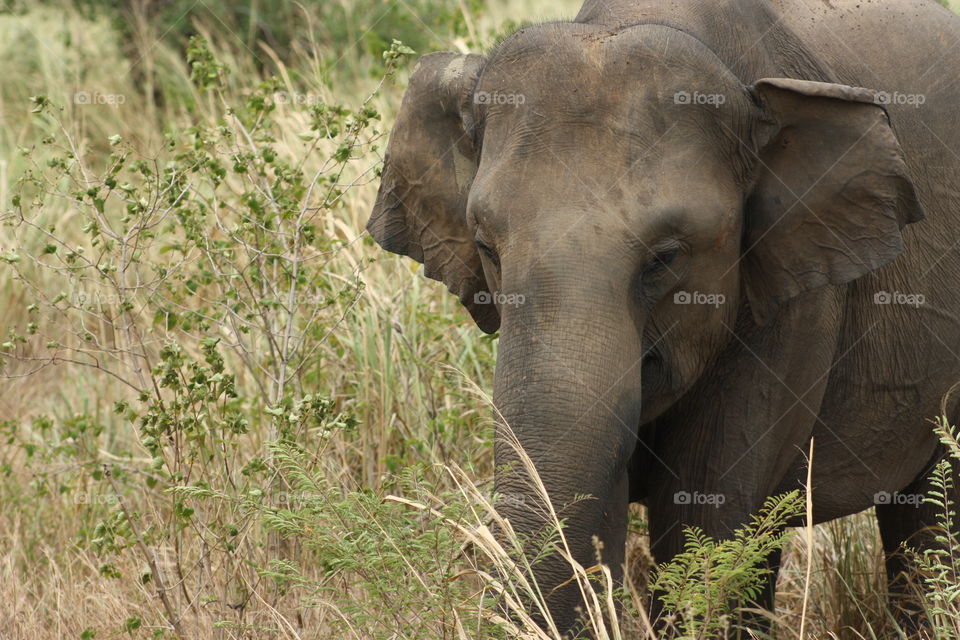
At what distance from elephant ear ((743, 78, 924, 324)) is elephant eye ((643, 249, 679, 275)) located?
0.41m

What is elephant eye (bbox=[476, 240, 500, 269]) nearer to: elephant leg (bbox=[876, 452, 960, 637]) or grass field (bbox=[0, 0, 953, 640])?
grass field (bbox=[0, 0, 953, 640])

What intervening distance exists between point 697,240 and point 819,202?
1.59ft

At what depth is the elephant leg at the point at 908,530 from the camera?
194 inches

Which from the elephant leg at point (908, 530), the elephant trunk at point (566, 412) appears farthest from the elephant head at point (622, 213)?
the elephant leg at point (908, 530)

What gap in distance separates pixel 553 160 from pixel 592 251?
27 centimetres

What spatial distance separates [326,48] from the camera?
10461 mm

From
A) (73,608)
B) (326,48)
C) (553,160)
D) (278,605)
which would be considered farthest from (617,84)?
(326,48)

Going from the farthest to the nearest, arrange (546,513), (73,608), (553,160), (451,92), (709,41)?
1. (73,608)
2. (451,92)
3. (709,41)
4. (553,160)
5. (546,513)

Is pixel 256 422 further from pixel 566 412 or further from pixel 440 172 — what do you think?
pixel 566 412

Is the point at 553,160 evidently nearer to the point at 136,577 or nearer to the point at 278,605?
the point at 278,605

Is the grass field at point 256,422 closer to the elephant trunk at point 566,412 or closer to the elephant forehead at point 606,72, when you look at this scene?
the elephant trunk at point 566,412

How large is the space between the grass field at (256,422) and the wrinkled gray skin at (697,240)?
29 centimetres

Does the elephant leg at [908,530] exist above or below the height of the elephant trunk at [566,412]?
below

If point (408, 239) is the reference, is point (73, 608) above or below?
below
